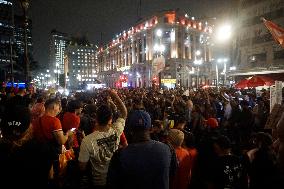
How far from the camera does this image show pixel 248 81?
53.9ft

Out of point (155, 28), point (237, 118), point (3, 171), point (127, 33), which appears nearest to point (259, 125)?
point (237, 118)

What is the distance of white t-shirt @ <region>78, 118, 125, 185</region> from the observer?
392 centimetres

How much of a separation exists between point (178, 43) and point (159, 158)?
260 ft

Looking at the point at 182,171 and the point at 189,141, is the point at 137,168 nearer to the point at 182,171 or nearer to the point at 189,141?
the point at 182,171

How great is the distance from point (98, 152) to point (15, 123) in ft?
4.27

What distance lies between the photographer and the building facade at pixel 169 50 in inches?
3027

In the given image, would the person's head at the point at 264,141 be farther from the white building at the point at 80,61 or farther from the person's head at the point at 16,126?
the white building at the point at 80,61

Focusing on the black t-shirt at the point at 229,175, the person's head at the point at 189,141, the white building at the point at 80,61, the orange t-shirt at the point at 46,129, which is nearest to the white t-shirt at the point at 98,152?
the orange t-shirt at the point at 46,129

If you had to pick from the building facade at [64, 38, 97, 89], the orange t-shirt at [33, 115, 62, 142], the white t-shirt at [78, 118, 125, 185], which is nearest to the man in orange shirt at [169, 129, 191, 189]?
the white t-shirt at [78, 118, 125, 185]

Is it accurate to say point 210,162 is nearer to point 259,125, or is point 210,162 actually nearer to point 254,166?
point 254,166

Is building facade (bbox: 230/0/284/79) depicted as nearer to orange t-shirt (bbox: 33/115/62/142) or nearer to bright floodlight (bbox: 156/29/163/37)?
bright floodlight (bbox: 156/29/163/37)

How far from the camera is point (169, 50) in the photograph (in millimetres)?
78375

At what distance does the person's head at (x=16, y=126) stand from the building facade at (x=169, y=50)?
59.8 m

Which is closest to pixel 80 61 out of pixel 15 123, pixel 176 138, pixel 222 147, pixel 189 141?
pixel 189 141
